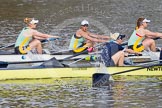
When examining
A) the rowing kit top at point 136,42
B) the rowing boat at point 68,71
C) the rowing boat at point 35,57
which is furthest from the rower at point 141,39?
the rowing boat at point 68,71

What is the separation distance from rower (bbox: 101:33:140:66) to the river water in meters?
0.69

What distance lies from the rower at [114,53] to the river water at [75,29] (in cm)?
69

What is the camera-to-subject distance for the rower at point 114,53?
23.9 metres

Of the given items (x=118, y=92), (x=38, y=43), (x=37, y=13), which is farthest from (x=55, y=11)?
(x=118, y=92)

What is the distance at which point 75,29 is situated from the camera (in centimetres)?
3684

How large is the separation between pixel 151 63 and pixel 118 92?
3364 millimetres

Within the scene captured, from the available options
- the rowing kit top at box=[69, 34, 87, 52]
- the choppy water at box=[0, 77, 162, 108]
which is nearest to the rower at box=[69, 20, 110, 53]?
the rowing kit top at box=[69, 34, 87, 52]

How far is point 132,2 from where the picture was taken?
167 ft

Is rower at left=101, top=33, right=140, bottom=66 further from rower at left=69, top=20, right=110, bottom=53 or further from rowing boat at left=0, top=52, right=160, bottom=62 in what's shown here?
rower at left=69, top=20, right=110, bottom=53

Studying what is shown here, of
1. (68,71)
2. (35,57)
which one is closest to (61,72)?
(68,71)

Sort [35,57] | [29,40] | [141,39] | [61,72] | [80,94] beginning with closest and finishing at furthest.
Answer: [80,94] → [61,72] → [141,39] → [35,57] → [29,40]

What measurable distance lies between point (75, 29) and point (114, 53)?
12923 mm

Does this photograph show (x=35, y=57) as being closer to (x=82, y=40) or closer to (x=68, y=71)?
(x=82, y=40)

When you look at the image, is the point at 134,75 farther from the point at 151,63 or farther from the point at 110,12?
the point at 110,12
